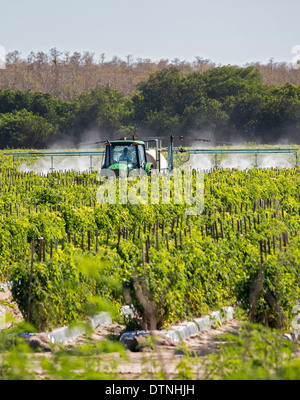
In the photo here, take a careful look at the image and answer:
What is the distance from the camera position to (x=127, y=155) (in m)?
19.3

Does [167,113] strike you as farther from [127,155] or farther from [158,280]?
[158,280]

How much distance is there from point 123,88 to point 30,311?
88354 mm

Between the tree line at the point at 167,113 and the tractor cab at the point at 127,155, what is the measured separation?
3214cm

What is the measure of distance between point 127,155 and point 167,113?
35.1 m

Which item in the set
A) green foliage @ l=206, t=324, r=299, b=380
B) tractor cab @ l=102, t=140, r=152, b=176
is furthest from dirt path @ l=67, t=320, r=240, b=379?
tractor cab @ l=102, t=140, r=152, b=176

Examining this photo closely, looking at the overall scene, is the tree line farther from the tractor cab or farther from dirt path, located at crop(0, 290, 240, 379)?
dirt path, located at crop(0, 290, 240, 379)

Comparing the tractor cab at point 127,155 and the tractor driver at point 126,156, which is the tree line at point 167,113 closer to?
the tractor cab at point 127,155

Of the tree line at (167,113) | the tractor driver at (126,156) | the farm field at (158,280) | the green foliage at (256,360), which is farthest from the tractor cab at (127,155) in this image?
the tree line at (167,113)

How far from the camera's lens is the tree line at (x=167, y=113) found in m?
52.1

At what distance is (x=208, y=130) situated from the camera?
52.7m

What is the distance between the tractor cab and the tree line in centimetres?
3214

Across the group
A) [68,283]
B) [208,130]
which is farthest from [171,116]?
[68,283]

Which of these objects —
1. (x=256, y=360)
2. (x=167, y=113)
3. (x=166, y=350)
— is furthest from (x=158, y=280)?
(x=167, y=113)

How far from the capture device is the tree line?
52094mm
